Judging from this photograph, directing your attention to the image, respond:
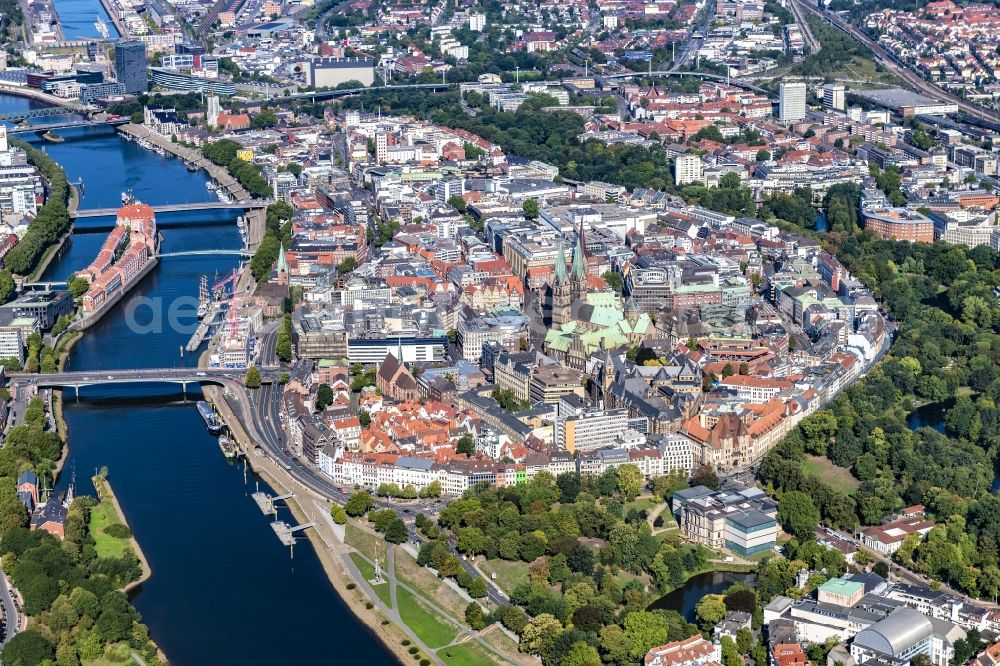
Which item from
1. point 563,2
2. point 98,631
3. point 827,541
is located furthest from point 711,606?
point 563,2

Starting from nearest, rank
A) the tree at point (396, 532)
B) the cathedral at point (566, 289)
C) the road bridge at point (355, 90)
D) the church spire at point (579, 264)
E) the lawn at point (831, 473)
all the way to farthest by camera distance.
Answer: the tree at point (396, 532), the lawn at point (831, 473), the cathedral at point (566, 289), the church spire at point (579, 264), the road bridge at point (355, 90)

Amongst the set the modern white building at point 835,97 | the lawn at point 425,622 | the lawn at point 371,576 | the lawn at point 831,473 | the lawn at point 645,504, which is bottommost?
the modern white building at point 835,97

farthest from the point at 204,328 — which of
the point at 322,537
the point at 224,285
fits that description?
the point at 322,537

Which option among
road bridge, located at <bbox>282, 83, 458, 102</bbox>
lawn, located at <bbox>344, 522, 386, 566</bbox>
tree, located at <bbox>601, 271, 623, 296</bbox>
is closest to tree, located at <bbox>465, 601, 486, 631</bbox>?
lawn, located at <bbox>344, 522, 386, 566</bbox>

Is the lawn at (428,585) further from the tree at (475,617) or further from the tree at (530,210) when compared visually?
the tree at (530,210)

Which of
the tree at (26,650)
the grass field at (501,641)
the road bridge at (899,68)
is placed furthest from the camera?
the road bridge at (899,68)

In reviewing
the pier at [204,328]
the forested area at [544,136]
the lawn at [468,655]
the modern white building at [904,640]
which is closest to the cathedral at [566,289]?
the pier at [204,328]

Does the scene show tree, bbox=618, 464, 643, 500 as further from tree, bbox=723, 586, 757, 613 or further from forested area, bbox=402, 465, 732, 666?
tree, bbox=723, 586, 757, 613
